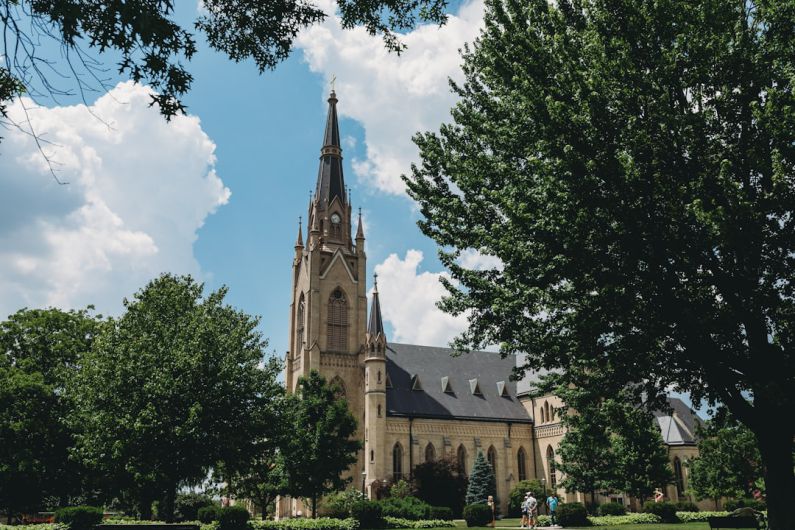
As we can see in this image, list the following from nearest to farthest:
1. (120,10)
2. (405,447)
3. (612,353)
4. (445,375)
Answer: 1. (120,10)
2. (612,353)
3. (405,447)
4. (445,375)

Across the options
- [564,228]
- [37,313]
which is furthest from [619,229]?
[37,313]

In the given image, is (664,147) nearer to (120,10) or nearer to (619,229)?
(619,229)

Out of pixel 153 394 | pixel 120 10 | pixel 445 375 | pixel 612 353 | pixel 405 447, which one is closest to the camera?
pixel 120 10

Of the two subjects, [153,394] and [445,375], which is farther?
[445,375]

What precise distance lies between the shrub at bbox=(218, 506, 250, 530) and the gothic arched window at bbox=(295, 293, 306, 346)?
101 feet

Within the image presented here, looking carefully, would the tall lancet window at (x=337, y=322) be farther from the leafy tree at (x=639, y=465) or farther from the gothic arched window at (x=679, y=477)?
the gothic arched window at (x=679, y=477)

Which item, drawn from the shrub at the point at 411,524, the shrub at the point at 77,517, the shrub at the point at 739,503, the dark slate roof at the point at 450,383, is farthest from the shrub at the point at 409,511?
the shrub at the point at 739,503

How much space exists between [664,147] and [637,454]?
2998 cm

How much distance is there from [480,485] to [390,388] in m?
11.9

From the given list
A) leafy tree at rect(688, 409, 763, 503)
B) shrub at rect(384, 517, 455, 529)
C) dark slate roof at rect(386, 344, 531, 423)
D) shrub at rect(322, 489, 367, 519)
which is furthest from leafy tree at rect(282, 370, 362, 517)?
leafy tree at rect(688, 409, 763, 503)

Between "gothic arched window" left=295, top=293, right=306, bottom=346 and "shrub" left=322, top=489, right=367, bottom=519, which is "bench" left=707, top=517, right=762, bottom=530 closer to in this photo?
"shrub" left=322, top=489, right=367, bottom=519

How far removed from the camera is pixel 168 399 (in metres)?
24.4

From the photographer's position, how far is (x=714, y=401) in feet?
49.4

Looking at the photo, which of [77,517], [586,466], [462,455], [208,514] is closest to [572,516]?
[586,466]
